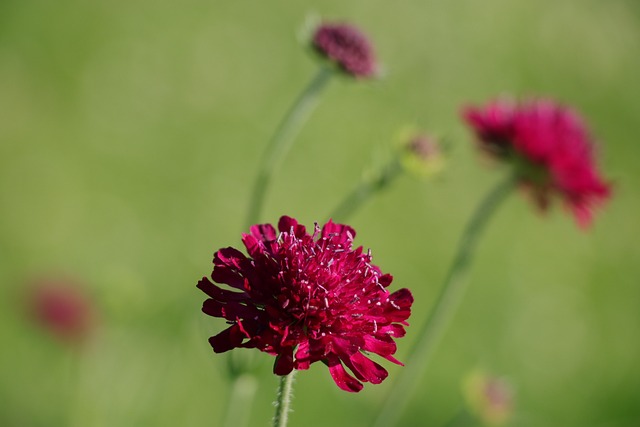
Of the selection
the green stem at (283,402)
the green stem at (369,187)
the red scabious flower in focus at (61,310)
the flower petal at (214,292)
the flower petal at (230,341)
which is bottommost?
the green stem at (283,402)

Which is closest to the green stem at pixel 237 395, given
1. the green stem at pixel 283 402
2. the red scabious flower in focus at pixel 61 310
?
the green stem at pixel 283 402

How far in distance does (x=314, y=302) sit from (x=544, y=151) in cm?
77

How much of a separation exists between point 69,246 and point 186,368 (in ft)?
1.79

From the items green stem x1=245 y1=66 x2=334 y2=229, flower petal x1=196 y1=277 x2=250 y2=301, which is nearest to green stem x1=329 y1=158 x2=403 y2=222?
green stem x1=245 y1=66 x2=334 y2=229

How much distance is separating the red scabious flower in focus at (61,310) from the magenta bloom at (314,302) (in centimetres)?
98

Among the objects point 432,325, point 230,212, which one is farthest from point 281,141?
point 230,212

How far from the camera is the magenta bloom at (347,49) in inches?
46.7

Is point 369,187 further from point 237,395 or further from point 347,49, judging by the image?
point 237,395

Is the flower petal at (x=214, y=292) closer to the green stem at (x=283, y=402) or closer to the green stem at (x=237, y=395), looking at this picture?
the green stem at (x=283, y=402)

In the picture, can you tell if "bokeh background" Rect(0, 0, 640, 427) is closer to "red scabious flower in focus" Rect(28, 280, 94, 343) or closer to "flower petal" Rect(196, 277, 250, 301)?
"red scabious flower in focus" Rect(28, 280, 94, 343)

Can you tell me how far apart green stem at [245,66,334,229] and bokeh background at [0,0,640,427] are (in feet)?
1.75

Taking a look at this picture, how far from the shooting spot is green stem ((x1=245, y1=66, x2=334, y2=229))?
1070mm

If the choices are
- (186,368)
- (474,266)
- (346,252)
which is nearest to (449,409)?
(474,266)

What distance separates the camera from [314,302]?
708 millimetres
